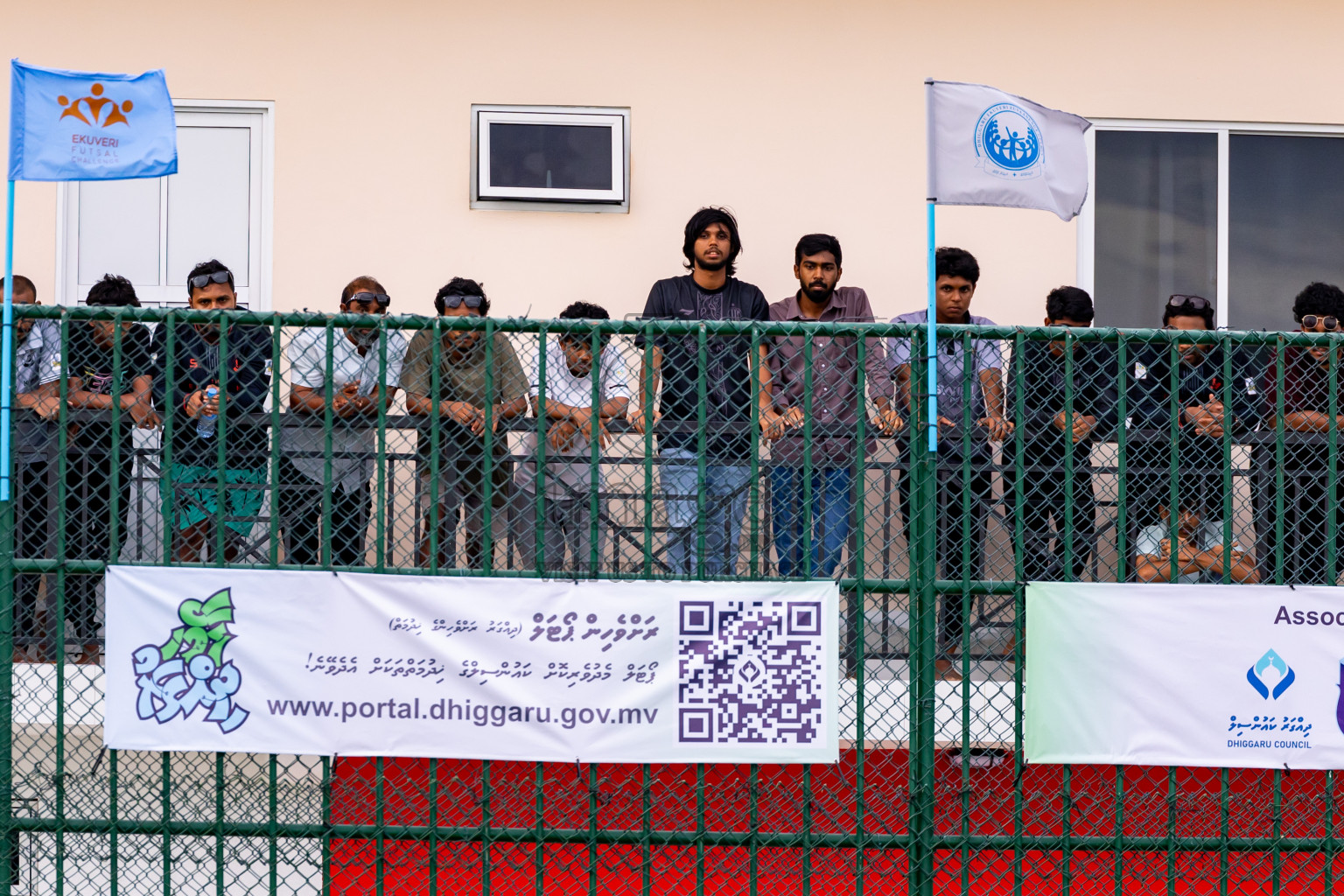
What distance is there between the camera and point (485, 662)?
15.6 ft

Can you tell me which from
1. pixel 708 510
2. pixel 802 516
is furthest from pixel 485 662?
pixel 802 516

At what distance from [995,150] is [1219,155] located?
3.58 meters

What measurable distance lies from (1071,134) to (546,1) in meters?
3.58

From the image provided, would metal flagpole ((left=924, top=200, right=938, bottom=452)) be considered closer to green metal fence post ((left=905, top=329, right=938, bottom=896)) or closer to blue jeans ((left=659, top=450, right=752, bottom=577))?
green metal fence post ((left=905, top=329, right=938, bottom=896))

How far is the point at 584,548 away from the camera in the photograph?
17.2 feet

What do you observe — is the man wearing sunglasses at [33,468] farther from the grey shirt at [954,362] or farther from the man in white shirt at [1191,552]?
the man in white shirt at [1191,552]

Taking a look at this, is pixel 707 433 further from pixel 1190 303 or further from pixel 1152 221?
pixel 1152 221

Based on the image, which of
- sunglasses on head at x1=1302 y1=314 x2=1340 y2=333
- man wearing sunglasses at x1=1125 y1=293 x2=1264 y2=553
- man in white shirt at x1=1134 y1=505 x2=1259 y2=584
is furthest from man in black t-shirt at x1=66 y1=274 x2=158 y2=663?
sunglasses on head at x1=1302 y1=314 x2=1340 y2=333

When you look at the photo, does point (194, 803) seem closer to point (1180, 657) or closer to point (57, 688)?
point (57, 688)

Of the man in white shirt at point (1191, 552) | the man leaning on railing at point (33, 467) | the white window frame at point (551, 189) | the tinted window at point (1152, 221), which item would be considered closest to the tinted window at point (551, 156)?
the white window frame at point (551, 189)

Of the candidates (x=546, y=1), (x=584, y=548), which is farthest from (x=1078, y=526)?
(x=546, y=1)

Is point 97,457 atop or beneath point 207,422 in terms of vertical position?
beneath

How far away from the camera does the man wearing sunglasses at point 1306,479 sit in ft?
16.0

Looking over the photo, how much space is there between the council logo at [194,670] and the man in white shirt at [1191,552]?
10.8ft
